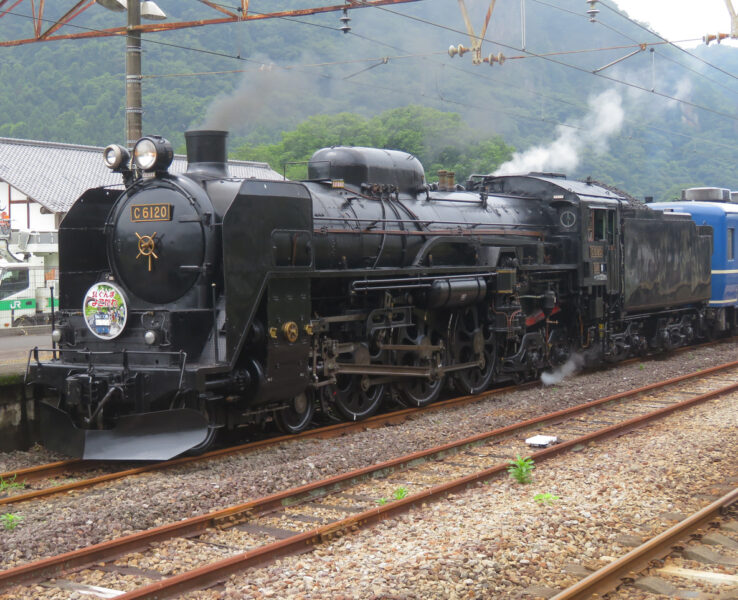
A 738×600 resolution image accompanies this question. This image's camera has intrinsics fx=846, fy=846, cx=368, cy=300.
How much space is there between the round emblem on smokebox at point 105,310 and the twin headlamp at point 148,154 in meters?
1.28

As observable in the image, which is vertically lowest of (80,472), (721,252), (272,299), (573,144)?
(80,472)

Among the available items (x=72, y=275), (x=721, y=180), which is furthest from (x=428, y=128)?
(x=721, y=180)

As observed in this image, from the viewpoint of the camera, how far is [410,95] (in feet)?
124

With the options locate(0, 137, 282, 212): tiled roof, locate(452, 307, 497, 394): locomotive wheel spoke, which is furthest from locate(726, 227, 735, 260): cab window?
locate(0, 137, 282, 212): tiled roof

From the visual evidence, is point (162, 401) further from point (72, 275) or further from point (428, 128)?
point (428, 128)

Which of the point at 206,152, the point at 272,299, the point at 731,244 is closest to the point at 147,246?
the point at 206,152

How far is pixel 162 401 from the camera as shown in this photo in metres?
8.34

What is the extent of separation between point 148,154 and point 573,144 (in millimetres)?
25502

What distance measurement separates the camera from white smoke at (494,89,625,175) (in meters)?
24.9

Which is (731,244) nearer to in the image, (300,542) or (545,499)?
(545,499)

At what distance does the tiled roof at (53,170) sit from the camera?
28469 millimetres

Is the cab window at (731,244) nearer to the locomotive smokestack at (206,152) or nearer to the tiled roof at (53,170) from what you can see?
the locomotive smokestack at (206,152)

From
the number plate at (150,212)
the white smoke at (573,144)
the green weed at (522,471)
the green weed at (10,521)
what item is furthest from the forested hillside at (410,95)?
the green weed at (10,521)

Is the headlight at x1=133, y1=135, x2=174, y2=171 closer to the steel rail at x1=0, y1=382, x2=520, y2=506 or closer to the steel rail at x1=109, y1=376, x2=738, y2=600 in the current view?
the steel rail at x1=0, y1=382, x2=520, y2=506
